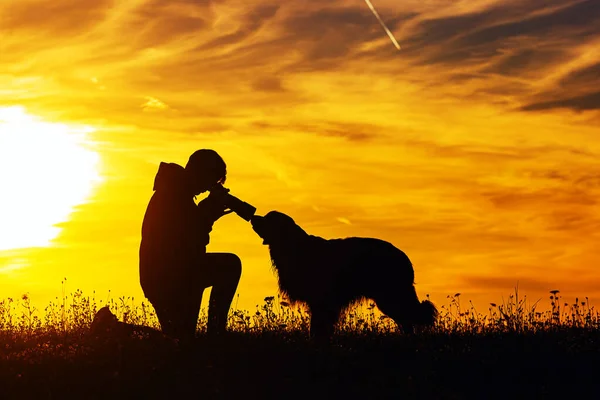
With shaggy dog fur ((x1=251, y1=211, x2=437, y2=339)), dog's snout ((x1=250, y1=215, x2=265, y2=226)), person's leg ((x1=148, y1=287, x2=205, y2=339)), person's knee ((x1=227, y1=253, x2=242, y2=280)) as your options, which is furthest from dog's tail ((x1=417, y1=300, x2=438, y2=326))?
person's leg ((x1=148, y1=287, x2=205, y2=339))

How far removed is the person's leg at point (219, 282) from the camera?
9.59 metres

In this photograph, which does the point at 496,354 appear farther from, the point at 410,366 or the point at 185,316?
the point at 185,316

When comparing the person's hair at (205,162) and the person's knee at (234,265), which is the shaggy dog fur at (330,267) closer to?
the person's knee at (234,265)

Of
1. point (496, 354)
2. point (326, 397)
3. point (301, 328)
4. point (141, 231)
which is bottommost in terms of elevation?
point (326, 397)

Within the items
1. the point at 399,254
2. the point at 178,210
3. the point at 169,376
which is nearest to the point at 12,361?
the point at 169,376

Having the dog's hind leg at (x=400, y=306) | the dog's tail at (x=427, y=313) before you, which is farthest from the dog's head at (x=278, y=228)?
the dog's tail at (x=427, y=313)

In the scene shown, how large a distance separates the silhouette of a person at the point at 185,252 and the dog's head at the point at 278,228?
225 centimetres

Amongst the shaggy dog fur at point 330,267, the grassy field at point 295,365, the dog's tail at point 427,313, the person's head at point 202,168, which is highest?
the person's head at point 202,168

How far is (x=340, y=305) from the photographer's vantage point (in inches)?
466

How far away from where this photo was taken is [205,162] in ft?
31.4

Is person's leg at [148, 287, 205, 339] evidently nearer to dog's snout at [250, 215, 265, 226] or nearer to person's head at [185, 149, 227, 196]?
person's head at [185, 149, 227, 196]

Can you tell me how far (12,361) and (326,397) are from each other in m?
3.18

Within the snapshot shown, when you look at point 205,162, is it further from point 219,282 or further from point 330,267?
point 330,267

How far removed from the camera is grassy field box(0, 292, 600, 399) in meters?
7.62
